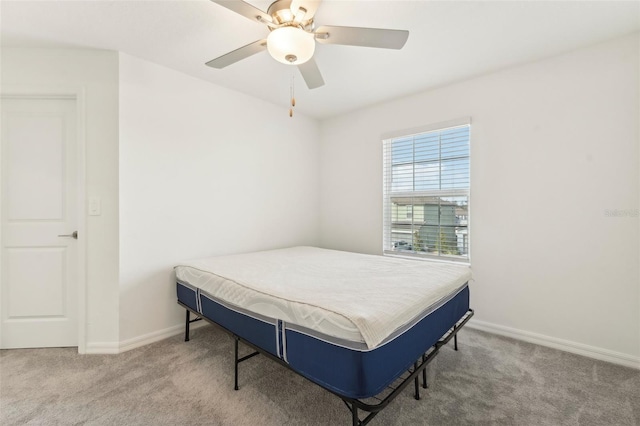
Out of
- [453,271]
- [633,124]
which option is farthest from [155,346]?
[633,124]

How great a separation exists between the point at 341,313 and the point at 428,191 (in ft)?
7.34

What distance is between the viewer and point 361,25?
193 centimetres

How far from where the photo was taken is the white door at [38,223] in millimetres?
2285

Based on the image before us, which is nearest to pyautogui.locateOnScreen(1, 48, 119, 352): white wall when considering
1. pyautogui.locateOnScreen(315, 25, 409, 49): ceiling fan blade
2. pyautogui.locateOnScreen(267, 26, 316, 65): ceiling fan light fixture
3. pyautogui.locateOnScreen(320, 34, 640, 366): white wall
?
pyautogui.locateOnScreen(267, 26, 316, 65): ceiling fan light fixture

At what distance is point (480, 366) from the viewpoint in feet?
6.72

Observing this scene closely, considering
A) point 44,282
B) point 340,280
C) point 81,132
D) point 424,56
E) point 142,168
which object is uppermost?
point 424,56

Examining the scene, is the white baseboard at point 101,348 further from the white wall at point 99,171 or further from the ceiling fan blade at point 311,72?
the ceiling fan blade at point 311,72

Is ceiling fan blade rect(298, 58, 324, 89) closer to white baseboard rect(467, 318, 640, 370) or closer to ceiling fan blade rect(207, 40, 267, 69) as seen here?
ceiling fan blade rect(207, 40, 267, 69)

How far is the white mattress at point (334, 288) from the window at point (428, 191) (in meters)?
0.83

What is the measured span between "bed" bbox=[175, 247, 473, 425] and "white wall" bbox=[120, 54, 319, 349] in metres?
0.30

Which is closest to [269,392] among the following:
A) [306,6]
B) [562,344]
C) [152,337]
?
[152,337]

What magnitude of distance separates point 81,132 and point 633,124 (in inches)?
166

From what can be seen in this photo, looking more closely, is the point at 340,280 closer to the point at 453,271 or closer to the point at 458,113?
the point at 453,271

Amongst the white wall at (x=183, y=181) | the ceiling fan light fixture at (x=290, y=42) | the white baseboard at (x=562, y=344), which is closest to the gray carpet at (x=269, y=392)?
the white baseboard at (x=562, y=344)
